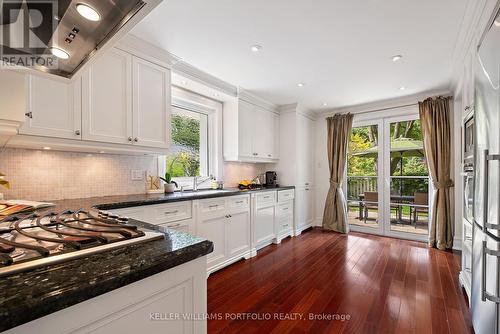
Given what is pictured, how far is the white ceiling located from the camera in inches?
68.1

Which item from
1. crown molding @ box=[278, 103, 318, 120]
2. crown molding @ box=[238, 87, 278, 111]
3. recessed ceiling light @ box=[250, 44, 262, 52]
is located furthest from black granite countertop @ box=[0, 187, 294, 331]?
crown molding @ box=[278, 103, 318, 120]

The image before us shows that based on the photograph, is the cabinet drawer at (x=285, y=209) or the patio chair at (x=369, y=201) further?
the patio chair at (x=369, y=201)

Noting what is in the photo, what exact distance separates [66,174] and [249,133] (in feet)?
7.61

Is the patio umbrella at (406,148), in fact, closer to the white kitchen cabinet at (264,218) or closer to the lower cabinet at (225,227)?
the white kitchen cabinet at (264,218)

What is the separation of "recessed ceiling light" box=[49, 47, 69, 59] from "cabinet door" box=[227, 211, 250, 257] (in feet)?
7.23

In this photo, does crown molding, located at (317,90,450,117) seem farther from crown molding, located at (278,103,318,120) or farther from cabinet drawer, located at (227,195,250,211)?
cabinet drawer, located at (227,195,250,211)

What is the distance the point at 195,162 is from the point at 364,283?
248 cm

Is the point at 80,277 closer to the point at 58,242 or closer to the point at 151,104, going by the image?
the point at 58,242

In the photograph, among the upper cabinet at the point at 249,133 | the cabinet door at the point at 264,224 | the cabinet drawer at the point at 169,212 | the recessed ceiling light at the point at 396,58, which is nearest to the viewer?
the cabinet drawer at the point at 169,212

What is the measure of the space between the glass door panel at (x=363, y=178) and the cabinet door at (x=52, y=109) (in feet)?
13.9

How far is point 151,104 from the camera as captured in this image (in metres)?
2.26

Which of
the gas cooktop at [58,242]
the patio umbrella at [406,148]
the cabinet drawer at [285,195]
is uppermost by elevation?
the patio umbrella at [406,148]

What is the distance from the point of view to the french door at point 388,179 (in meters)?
3.83

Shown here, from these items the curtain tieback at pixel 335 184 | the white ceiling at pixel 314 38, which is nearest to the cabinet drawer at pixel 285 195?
the curtain tieback at pixel 335 184
